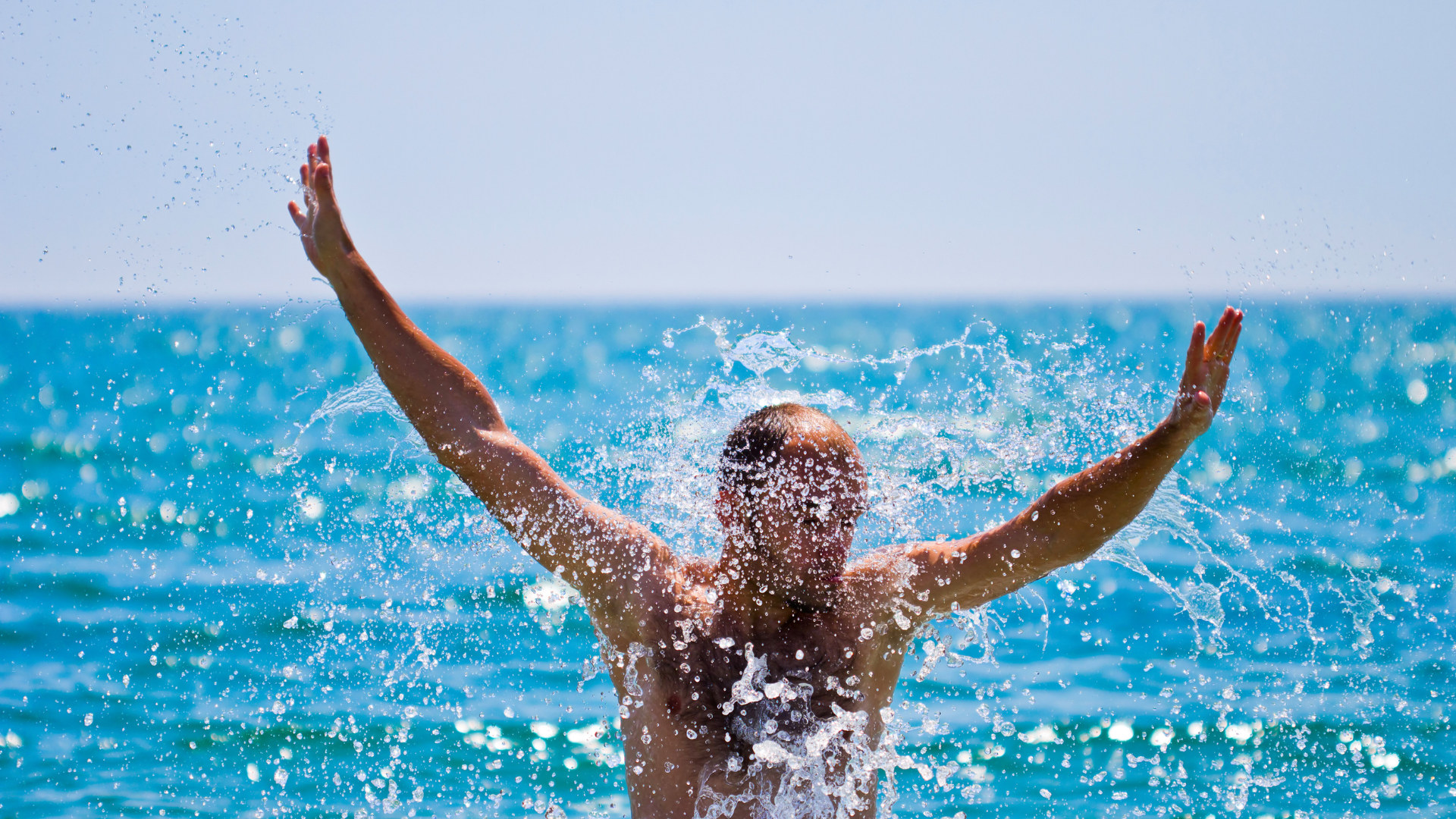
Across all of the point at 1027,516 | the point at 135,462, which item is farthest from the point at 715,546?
the point at 135,462

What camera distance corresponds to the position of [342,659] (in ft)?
26.0

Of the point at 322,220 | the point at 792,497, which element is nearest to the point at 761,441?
the point at 792,497

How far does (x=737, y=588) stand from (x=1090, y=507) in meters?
0.83

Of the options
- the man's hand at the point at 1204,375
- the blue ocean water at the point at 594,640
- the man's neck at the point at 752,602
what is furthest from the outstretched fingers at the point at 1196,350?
the man's neck at the point at 752,602

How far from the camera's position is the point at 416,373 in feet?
10.4

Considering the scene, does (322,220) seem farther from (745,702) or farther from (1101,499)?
(1101,499)

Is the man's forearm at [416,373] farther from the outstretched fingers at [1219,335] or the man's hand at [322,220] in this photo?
the outstretched fingers at [1219,335]

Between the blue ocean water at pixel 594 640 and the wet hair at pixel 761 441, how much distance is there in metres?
0.63

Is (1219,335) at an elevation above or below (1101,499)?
above

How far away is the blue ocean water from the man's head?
0.62m

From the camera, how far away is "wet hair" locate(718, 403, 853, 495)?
9.77 feet

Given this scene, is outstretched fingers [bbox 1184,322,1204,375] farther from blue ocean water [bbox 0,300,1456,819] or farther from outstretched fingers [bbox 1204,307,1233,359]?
blue ocean water [bbox 0,300,1456,819]

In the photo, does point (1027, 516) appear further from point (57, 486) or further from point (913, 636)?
point (57, 486)

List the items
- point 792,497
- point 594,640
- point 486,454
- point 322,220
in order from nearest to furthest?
point 792,497, point 486,454, point 322,220, point 594,640
